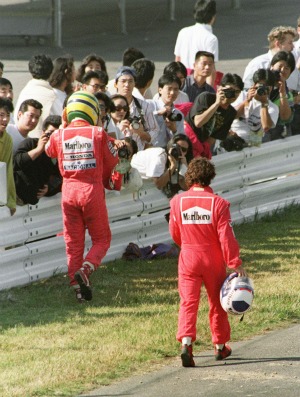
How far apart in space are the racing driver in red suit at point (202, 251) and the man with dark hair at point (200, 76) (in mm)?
4822

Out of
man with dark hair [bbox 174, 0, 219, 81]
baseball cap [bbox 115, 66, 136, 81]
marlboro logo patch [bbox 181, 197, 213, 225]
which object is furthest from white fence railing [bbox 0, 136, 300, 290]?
marlboro logo patch [bbox 181, 197, 213, 225]

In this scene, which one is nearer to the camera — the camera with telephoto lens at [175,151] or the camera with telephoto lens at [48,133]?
the camera with telephoto lens at [48,133]

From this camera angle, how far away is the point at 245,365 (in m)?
9.09

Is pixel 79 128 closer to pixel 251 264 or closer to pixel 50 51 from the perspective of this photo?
pixel 251 264

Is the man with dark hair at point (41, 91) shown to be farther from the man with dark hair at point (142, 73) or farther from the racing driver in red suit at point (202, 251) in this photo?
the racing driver in red suit at point (202, 251)

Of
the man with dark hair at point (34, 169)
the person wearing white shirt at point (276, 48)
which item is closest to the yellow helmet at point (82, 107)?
the man with dark hair at point (34, 169)

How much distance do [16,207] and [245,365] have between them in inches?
123

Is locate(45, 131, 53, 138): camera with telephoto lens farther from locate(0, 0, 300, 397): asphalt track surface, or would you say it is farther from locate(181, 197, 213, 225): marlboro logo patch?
locate(0, 0, 300, 397): asphalt track surface

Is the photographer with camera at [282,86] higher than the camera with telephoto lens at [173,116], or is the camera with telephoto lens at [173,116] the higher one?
the photographer with camera at [282,86]

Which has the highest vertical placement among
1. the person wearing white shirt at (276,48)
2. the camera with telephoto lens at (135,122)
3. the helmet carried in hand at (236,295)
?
the person wearing white shirt at (276,48)

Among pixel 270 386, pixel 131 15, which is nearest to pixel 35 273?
pixel 270 386

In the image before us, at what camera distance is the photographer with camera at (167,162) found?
39.9 feet

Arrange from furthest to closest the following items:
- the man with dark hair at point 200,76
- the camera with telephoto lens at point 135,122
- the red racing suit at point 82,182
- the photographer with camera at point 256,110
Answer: the man with dark hair at point 200,76
the photographer with camera at point 256,110
the camera with telephoto lens at point 135,122
the red racing suit at point 82,182

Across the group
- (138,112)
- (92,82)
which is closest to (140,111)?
(138,112)
